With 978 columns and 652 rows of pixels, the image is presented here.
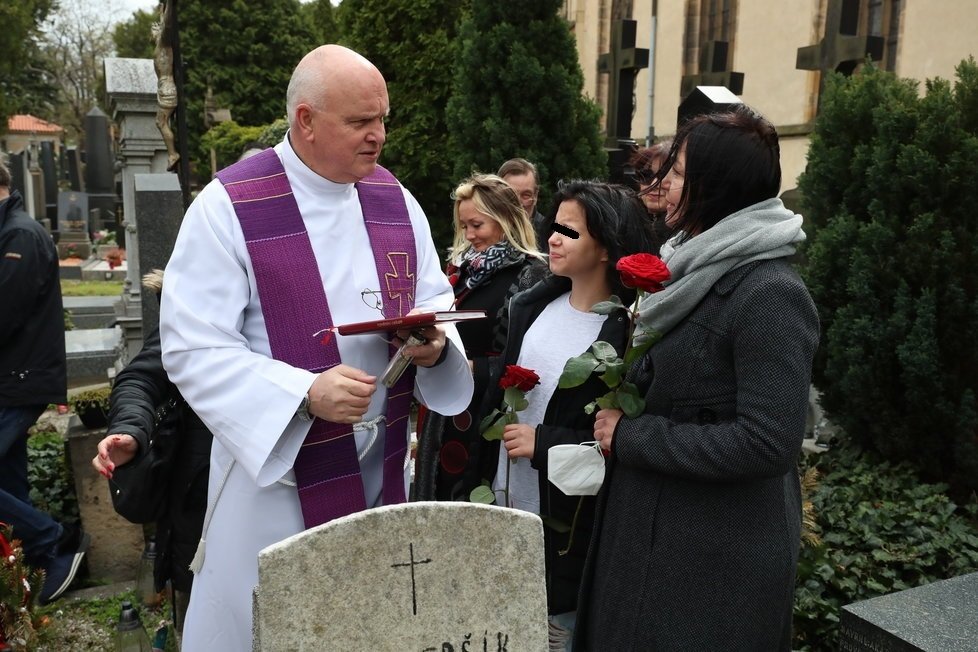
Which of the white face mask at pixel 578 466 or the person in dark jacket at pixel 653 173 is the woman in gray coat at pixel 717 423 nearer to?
the white face mask at pixel 578 466

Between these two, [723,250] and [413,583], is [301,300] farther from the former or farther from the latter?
[723,250]

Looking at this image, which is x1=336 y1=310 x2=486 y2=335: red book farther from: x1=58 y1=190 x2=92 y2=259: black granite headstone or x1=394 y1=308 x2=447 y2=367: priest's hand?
x1=58 y1=190 x2=92 y2=259: black granite headstone

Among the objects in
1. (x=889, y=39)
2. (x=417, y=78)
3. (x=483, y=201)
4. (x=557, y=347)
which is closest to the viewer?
(x=557, y=347)

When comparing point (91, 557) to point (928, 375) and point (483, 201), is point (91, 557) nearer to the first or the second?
point (483, 201)

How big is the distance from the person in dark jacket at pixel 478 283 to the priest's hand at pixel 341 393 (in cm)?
122

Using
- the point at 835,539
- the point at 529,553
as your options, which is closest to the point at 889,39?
the point at 835,539

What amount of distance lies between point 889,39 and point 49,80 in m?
42.9

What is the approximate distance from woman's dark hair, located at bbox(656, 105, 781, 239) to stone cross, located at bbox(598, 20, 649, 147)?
731 cm

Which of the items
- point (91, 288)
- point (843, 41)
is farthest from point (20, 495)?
point (91, 288)

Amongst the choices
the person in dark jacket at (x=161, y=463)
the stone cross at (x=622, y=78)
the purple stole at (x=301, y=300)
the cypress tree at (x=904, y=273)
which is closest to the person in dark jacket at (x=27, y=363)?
the person in dark jacket at (x=161, y=463)

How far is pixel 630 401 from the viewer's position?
2008 millimetres

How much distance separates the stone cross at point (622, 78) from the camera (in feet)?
29.8

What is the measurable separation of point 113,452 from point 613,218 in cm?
158

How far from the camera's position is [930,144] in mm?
4109
